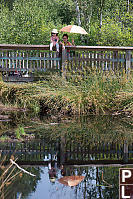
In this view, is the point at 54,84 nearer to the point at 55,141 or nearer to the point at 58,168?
the point at 55,141

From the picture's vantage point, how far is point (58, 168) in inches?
163

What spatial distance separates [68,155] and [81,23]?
30.9 metres

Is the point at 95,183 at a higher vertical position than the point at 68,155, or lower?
higher

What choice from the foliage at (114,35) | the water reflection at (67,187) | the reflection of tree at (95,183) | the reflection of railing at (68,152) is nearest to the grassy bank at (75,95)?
the reflection of railing at (68,152)

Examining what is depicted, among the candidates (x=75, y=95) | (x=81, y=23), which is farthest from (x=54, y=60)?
(x=81, y=23)

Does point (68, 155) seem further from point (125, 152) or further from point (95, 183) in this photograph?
point (95, 183)

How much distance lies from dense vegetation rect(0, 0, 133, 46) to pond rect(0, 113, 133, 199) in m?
21.7

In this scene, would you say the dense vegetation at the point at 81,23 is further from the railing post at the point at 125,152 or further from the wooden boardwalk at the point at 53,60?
the railing post at the point at 125,152

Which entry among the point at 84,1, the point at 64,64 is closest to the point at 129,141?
the point at 64,64

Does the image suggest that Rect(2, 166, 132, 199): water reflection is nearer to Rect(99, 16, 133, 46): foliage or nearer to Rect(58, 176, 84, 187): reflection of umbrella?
Rect(58, 176, 84, 187): reflection of umbrella

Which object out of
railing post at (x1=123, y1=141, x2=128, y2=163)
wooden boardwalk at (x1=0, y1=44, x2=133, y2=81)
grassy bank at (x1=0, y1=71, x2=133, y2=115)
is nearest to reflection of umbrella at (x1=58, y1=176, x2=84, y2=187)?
railing post at (x1=123, y1=141, x2=128, y2=163)

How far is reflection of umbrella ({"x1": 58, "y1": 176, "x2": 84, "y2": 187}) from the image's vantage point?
3.50m

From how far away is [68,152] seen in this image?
5016mm

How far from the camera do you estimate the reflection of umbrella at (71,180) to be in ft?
11.5
